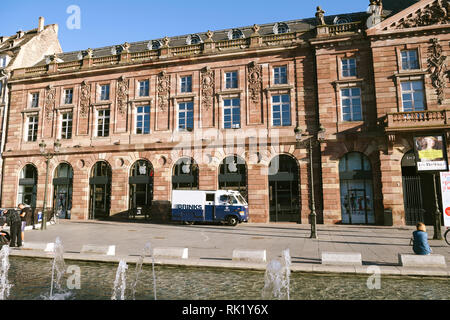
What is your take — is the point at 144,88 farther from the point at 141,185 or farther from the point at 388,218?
the point at 388,218

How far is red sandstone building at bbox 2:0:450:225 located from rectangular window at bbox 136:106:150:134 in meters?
0.10

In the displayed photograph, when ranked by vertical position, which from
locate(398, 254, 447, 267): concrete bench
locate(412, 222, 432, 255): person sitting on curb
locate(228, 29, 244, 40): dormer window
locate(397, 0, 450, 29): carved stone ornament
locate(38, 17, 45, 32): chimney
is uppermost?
locate(38, 17, 45, 32): chimney

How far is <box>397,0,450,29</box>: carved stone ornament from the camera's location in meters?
21.1

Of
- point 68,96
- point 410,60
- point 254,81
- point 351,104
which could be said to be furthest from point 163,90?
point 410,60

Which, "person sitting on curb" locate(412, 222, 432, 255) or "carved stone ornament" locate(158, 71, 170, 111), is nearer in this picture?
"person sitting on curb" locate(412, 222, 432, 255)

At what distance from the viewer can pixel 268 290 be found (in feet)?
23.6

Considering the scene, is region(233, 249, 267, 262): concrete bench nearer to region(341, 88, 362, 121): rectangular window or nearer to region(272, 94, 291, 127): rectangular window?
region(272, 94, 291, 127): rectangular window

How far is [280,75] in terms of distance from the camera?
24391 millimetres

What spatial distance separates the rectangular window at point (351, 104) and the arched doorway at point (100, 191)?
20.4 meters

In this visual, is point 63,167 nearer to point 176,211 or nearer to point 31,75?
point 31,75

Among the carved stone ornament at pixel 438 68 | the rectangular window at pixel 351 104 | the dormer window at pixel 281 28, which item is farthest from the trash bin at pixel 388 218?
the dormer window at pixel 281 28

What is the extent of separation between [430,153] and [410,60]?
9.93 metres

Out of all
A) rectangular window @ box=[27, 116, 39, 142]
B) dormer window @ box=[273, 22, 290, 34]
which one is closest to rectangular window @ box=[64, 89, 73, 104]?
rectangular window @ box=[27, 116, 39, 142]

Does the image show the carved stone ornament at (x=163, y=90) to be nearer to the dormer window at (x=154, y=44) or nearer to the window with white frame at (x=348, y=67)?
the dormer window at (x=154, y=44)
